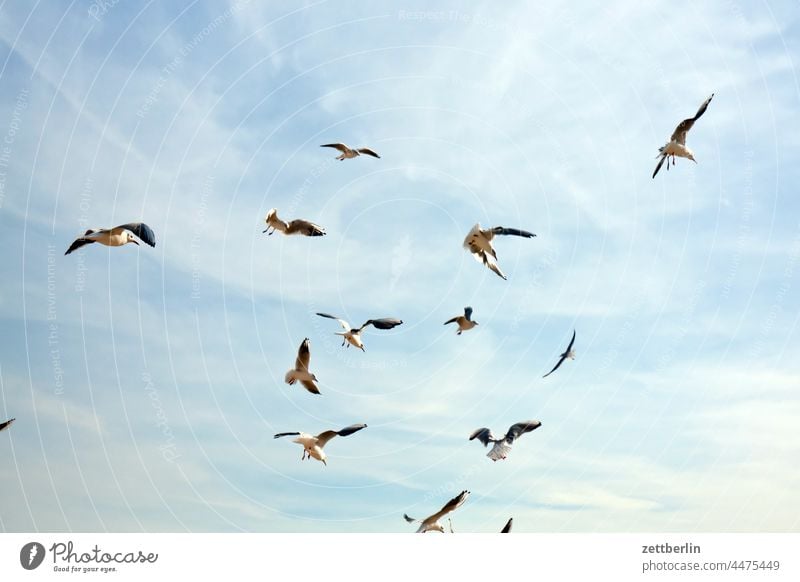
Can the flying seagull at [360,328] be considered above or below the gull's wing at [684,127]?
below

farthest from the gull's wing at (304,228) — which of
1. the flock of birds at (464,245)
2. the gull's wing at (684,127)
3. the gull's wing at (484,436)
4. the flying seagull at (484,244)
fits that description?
the gull's wing at (684,127)

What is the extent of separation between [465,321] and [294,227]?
9.94m

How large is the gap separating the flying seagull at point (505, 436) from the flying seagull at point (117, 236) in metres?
13.6

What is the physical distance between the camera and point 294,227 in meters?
33.7

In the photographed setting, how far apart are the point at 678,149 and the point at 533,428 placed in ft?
37.6

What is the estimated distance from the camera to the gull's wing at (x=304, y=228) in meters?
33.4

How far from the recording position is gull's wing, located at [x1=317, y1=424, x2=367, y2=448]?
3108 centimetres

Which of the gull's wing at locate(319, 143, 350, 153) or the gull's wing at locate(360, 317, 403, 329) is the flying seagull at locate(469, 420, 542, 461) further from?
the gull's wing at locate(319, 143, 350, 153)

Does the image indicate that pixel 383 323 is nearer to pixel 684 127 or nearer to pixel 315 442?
pixel 315 442

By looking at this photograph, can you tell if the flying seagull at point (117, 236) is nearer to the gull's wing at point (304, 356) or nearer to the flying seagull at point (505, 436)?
the gull's wing at point (304, 356)
